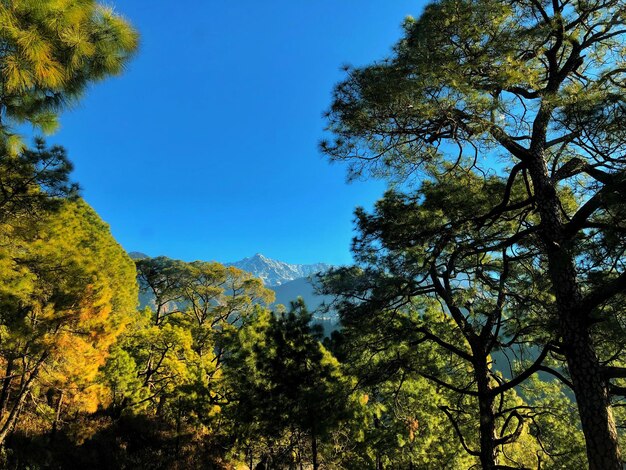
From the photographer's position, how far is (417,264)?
6543 millimetres

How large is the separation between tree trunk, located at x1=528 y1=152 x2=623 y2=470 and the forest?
0.06ft

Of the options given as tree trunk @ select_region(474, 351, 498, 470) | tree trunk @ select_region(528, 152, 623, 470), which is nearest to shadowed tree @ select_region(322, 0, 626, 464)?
tree trunk @ select_region(528, 152, 623, 470)

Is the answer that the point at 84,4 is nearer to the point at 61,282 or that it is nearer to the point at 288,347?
the point at 61,282

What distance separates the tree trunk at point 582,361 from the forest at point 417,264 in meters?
0.02

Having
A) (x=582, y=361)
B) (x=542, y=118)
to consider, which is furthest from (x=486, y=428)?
(x=542, y=118)

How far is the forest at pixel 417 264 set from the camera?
3961mm

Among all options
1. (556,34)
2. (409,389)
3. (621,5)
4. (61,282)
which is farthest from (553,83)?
(61,282)

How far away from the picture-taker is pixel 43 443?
36.4 ft

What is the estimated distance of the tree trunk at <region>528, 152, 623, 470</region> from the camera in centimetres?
362

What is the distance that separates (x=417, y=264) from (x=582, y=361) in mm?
2983

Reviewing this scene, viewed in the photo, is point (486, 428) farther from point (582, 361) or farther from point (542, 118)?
point (542, 118)

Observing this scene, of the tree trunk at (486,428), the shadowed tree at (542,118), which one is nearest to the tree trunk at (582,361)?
the shadowed tree at (542,118)

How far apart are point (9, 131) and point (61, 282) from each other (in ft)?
12.4

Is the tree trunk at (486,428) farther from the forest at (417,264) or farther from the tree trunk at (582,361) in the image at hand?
the tree trunk at (582,361)
